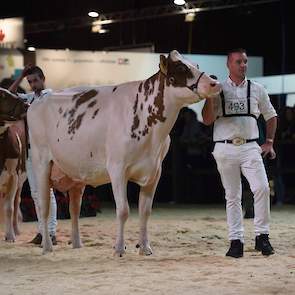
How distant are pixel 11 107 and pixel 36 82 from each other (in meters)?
0.37

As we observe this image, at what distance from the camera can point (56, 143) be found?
718 centimetres

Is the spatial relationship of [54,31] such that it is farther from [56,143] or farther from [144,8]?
[56,143]

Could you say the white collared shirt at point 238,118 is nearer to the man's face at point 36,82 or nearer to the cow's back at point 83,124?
the cow's back at point 83,124

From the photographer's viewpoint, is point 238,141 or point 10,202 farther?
point 10,202

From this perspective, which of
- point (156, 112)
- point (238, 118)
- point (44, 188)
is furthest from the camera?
point (44, 188)

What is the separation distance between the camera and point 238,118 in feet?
21.3

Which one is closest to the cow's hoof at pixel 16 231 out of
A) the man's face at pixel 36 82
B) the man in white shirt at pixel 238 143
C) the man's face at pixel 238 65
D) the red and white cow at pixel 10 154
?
the red and white cow at pixel 10 154

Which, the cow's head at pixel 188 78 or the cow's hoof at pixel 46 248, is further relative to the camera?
the cow's hoof at pixel 46 248

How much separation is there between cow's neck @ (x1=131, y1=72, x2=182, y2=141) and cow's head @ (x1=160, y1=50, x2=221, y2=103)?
0.11 meters

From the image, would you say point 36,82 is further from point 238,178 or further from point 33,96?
point 238,178

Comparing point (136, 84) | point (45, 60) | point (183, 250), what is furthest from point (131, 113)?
point (45, 60)

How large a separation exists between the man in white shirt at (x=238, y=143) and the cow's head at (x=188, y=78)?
0.45 feet

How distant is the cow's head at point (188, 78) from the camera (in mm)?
6375

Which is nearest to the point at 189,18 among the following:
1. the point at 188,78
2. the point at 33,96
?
the point at 33,96
